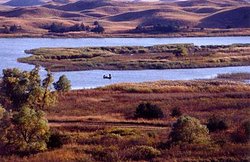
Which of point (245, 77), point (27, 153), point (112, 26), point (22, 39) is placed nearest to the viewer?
point (27, 153)

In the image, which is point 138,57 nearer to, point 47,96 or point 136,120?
point 47,96

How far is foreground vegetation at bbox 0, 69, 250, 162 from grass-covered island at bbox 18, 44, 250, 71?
2816cm

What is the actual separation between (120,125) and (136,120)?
260 cm

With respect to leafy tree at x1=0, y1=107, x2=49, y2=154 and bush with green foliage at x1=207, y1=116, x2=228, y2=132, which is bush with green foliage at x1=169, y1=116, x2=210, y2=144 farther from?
leafy tree at x1=0, y1=107, x2=49, y2=154

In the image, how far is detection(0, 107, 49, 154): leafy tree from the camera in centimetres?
2600

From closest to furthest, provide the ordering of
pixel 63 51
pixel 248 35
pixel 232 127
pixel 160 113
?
1. pixel 232 127
2. pixel 160 113
3. pixel 63 51
4. pixel 248 35

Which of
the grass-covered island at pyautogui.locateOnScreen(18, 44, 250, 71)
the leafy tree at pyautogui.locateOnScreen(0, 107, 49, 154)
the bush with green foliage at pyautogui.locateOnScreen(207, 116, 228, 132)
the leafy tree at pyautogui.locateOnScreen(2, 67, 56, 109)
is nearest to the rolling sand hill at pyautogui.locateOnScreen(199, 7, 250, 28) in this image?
the grass-covered island at pyautogui.locateOnScreen(18, 44, 250, 71)

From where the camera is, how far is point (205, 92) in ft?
173

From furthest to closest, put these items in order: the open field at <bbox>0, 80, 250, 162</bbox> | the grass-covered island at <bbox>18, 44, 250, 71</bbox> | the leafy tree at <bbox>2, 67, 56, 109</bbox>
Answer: the grass-covered island at <bbox>18, 44, 250, 71</bbox> < the leafy tree at <bbox>2, 67, 56, 109</bbox> < the open field at <bbox>0, 80, 250, 162</bbox>

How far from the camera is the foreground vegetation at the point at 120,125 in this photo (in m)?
23.1

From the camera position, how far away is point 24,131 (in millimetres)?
26766

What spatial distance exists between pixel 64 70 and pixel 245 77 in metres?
24.1

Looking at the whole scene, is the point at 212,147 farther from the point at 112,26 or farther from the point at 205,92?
the point at 112,26

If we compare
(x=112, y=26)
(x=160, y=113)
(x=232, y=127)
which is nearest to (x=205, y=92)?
(x=160, y=113)
